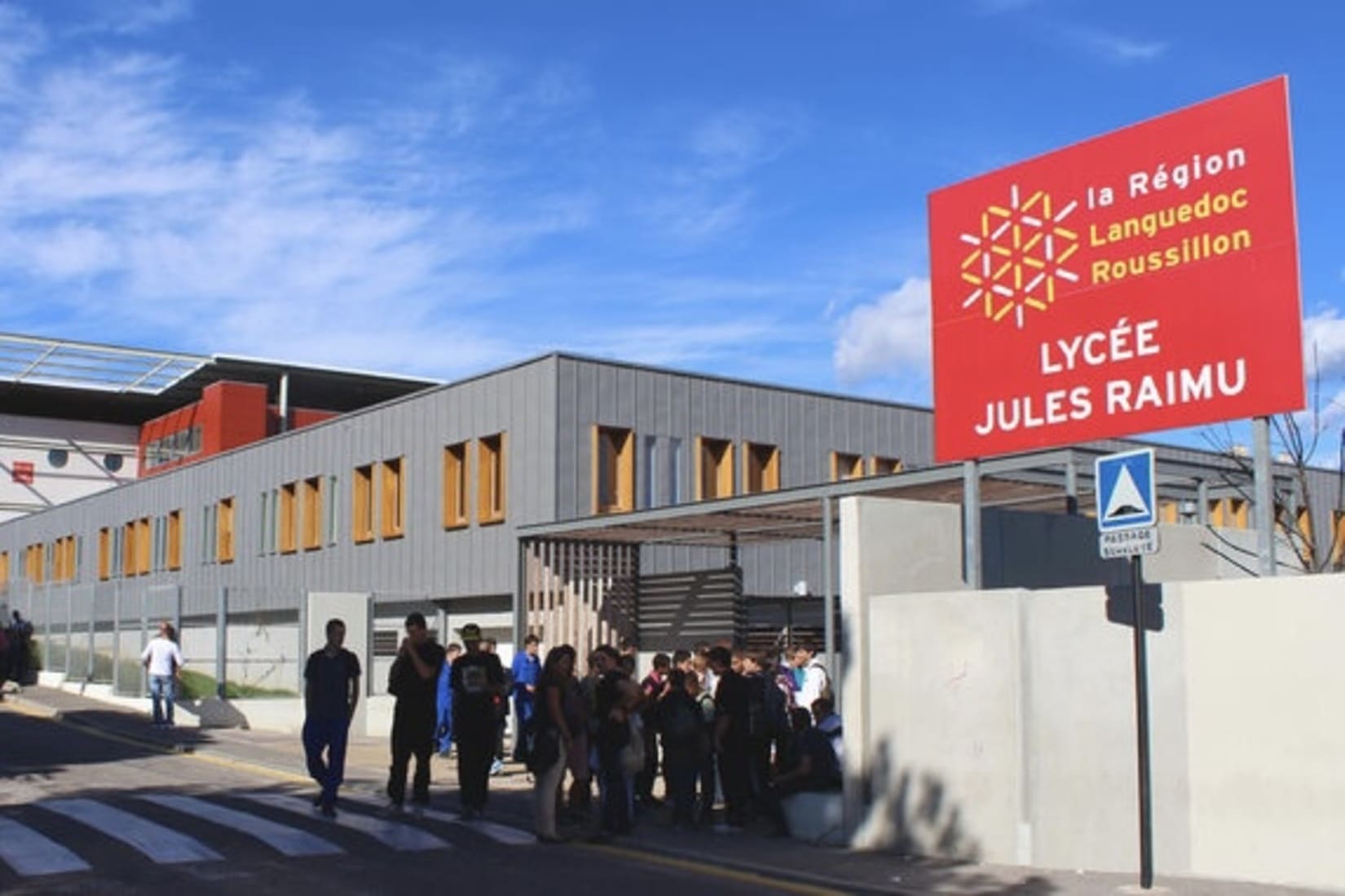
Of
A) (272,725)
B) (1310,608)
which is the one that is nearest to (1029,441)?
(1310,608)

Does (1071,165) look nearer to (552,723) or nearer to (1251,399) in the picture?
(1251,399)

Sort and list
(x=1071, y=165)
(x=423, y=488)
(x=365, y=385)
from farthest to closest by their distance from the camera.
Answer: (x=365, y=385)
(x=423, y=488)
(x=1071, y=165)

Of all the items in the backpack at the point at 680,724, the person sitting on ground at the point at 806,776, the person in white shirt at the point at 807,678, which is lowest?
the person sitting on ground at the point at 806,776

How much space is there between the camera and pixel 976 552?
1240 cm

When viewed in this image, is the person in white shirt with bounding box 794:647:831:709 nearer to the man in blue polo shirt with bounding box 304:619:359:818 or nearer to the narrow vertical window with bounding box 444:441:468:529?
the man in blue polo shirt with bounding box 304:619:359:818

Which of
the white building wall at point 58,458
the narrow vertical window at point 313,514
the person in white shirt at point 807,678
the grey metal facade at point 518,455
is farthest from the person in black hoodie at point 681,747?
the white building wall at point 58,458

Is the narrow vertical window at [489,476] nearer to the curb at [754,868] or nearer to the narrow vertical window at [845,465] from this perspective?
the narrow vertical window at [845,465]

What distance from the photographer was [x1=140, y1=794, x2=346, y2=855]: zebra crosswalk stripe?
1151 centimetres

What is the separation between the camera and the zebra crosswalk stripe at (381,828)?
11938 mm

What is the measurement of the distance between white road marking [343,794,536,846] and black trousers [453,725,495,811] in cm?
21

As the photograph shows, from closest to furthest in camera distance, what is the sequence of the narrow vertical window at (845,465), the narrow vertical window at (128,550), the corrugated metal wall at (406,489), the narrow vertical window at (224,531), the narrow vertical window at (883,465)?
the corrugated metal wall at (406,489)
the narrow vertical window at (845,465)
the narrow vertical window at (883,465)
the narrow vertical window at (224,531)
the narrow vertical window at (128,550)

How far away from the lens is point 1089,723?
1092 cm

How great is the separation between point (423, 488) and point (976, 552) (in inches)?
762

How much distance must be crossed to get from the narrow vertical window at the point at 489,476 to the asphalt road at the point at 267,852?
12.4 meters
